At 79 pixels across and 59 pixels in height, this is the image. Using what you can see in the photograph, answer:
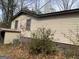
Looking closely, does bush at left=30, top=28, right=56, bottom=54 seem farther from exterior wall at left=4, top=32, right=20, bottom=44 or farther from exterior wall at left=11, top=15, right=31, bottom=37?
exterior wall at left=4, top=32, right=20, bottom=44

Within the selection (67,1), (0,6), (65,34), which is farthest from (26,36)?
(67,1)

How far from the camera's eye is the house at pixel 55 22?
13.9m

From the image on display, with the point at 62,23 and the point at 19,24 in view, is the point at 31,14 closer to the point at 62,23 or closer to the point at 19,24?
the point at 19,24

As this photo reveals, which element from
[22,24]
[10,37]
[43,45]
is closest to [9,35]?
[10,37]

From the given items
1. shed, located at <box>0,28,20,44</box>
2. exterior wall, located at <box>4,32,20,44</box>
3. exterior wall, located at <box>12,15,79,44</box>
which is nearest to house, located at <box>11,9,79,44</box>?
exterior wall, located at <box>12,15,79,44</box>

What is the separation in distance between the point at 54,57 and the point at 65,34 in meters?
2.81

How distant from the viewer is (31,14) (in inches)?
797

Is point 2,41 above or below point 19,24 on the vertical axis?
below

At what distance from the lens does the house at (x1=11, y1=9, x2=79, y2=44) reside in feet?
45.5

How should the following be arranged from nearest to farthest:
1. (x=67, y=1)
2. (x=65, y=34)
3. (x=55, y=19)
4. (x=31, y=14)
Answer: (x=65, y=34)
(x=55, y=19)
(x=31, y=14)
(x=67, y=1)

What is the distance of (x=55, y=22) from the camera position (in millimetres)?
15836

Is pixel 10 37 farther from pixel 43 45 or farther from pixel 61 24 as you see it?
pixel 43 45

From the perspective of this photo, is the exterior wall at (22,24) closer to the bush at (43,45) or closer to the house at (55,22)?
the house at (55,22)

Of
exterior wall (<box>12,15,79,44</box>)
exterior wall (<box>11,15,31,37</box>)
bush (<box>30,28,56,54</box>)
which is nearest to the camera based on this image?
bush (<box>30,28,56,54</box>)
